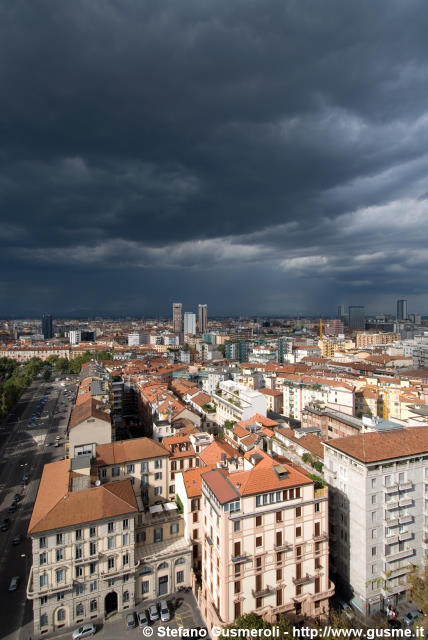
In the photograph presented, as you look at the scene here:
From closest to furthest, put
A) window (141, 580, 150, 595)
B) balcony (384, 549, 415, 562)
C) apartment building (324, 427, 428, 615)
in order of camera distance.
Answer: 1. apartment building (324, 427, 428, 615)
2. window (141, 580, 150, 595)
3. balcony (384, 549, 415, 562)

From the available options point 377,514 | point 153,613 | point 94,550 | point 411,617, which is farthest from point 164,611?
Result: point 411,617

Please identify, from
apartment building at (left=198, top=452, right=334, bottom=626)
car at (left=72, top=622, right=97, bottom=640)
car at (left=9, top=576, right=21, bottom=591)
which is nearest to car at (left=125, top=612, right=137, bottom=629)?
car at (left=72, top=622, right=97, bottom=640)

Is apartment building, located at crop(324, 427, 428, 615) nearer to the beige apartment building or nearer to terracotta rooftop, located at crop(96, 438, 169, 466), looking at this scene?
the beige apartment building

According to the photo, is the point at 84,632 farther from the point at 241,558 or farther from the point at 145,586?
the point at 241,558

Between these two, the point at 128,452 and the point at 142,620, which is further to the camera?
the point at 128,452

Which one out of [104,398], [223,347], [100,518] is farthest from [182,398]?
[223,347]
